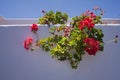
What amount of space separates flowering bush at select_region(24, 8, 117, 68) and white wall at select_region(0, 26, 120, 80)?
0.62ft

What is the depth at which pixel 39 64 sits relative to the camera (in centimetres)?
709

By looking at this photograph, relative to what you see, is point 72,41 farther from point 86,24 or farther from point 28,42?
point 28,42

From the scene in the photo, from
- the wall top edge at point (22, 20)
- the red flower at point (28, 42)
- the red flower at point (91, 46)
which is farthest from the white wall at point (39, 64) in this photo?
the wall top edge at point (22, 20)

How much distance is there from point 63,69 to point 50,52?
0.57 m

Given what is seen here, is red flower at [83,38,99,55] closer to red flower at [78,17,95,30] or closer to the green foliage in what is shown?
the green foliage

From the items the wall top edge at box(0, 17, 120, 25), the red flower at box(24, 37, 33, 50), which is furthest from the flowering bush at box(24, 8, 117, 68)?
the wall top edge at box(0, 17, 120, 25)

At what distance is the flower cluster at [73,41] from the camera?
6.84 metres

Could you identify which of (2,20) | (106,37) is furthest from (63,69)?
(2,20)

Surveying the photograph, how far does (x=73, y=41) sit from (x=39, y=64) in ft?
3.58

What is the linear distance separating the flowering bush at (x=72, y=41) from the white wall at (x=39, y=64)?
19cm

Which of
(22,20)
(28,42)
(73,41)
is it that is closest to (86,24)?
(73,41)

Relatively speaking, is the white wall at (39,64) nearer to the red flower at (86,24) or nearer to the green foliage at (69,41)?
the green foliage at (69,41)

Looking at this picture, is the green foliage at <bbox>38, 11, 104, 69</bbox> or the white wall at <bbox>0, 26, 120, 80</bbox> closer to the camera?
the green foliage at <bbox>38, 11, 104, 69</bbox>

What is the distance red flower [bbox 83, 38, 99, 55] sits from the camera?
676 centimetres
